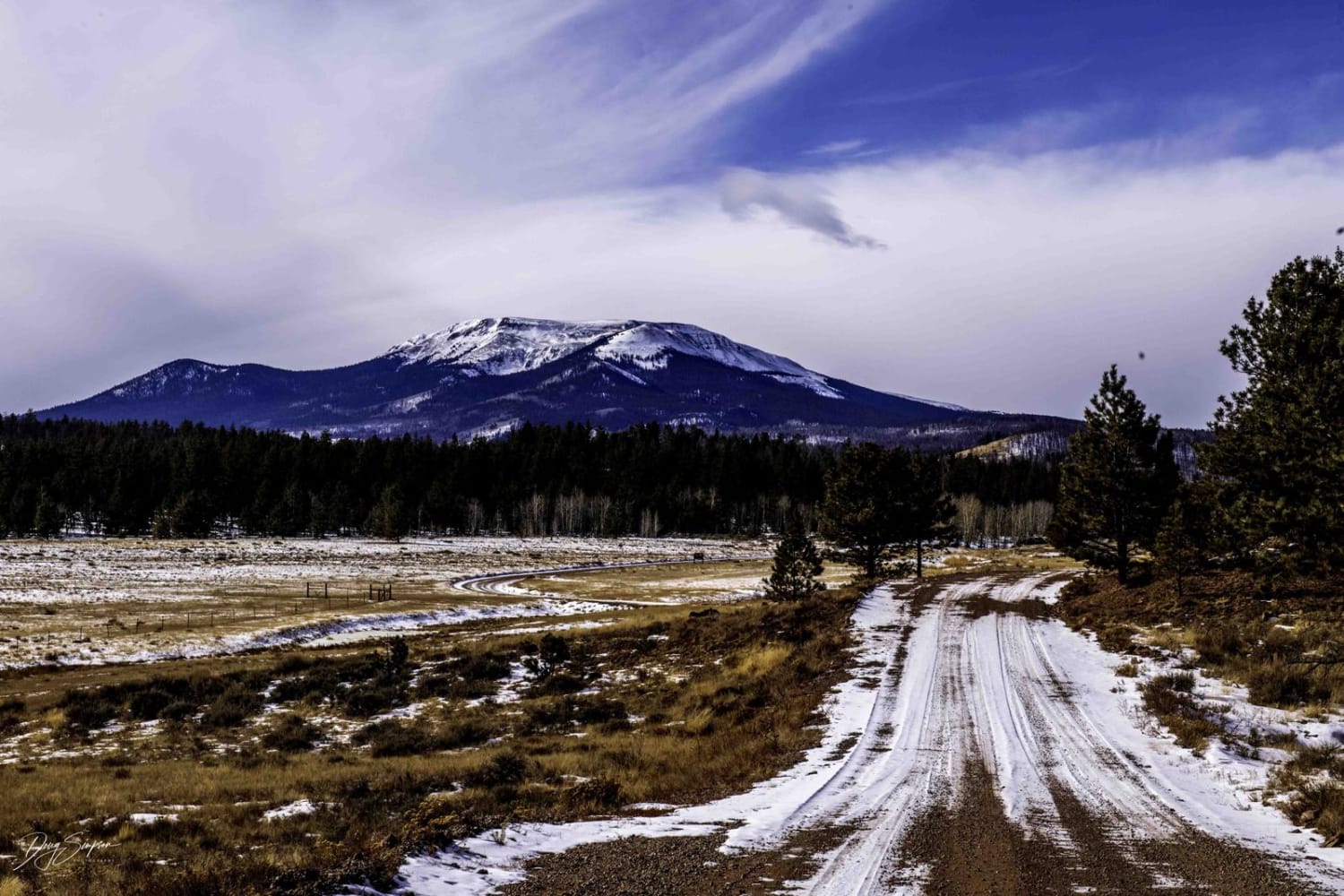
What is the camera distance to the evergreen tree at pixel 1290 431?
20375 mm

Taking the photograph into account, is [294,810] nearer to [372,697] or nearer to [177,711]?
[372,697]

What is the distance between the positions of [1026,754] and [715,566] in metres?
77.6

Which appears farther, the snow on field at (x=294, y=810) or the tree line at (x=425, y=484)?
Answer: the tree line at (x=425, y=484)

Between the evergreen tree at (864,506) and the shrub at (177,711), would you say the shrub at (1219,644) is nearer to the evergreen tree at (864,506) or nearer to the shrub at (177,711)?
the evergreen tree at (864,506)

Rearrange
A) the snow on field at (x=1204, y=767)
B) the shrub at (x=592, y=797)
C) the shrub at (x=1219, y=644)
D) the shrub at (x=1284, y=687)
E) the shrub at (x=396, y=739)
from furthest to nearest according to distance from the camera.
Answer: the shrub at (x=1219, y=644), the shrub at (x=396, y=739), the shrub at (x=1284, y=687), the shrub at (x=592, y=797), the snow on field at (x=1204, y=767)

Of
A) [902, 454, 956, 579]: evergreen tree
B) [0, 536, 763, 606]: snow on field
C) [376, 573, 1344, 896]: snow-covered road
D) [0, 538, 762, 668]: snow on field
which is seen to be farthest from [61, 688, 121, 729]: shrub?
[902, 454, 956, 579]: evergreen tree

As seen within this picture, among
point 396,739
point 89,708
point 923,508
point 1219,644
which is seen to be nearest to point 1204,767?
point 1219,644

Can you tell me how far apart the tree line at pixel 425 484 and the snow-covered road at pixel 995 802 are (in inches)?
3534

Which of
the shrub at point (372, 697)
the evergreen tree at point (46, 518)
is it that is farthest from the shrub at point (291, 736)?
the evergreen tree at point (46, 518)

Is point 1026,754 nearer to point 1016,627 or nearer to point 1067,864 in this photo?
point 1067,864

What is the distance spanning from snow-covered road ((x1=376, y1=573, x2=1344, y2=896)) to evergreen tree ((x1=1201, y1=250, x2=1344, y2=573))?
597 centimetres

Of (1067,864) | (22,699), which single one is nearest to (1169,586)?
(1067,864)

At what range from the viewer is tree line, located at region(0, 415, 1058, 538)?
117625mm

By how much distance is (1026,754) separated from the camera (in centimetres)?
1437
